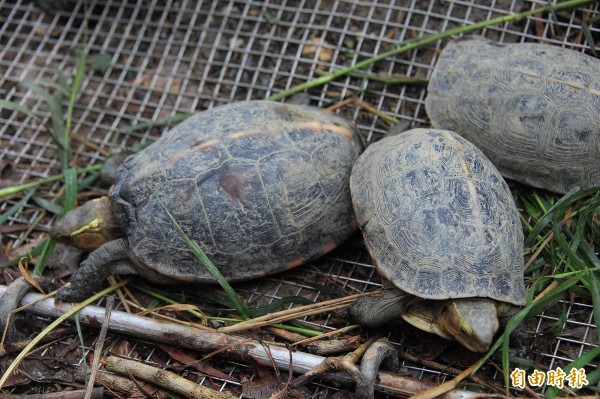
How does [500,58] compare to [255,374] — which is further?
[500,58]

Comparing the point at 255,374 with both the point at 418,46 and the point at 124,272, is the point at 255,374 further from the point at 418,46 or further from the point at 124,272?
the point at 418,46

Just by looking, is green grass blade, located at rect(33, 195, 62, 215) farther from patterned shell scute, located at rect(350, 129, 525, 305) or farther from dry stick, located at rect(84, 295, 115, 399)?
patterned shell scute, located at rect(350, 129, 525, 305)

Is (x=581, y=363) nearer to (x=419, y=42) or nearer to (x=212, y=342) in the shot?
(x=212, y=342)

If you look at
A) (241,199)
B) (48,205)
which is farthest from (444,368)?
(48,205)

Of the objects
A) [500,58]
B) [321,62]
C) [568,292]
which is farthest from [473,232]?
[321,62]

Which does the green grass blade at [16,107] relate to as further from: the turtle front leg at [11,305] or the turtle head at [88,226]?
the turtle front leg at [11,305]

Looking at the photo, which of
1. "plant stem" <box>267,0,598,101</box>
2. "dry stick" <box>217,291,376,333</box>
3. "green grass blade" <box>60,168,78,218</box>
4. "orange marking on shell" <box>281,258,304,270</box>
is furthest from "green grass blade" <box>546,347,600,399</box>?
"green grass blade" <box>60,168,78,218</box>
